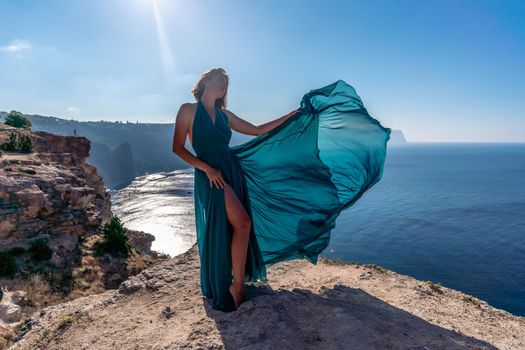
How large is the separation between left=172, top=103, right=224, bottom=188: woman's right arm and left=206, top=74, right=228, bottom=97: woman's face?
388 mm

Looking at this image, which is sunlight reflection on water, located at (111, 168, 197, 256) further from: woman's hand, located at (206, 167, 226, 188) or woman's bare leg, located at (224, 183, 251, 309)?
woman's hand, located at (206, 167, 226, 188)

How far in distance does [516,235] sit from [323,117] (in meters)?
55.6

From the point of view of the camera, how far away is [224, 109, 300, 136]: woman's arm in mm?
4566

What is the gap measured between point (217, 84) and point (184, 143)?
0.92 m

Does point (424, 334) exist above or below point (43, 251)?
above

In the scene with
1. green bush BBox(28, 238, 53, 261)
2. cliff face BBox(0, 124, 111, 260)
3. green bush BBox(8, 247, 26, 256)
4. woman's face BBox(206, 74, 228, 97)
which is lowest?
green bush BBox(28, 238, 53, 261)

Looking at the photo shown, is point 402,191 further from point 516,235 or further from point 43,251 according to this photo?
point 43,251

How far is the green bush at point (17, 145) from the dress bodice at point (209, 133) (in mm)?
20683

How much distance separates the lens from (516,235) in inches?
1838

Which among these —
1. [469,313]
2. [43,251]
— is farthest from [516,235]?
[43,251]

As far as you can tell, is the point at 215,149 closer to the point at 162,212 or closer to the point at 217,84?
the point at 217,84

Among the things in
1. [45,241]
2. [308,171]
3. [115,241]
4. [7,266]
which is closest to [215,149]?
[308,171]

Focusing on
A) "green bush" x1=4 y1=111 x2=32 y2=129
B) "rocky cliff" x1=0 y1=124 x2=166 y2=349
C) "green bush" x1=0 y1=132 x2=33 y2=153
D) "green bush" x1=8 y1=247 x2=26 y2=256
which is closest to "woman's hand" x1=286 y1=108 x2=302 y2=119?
"rocky cliff" x1=0 y1=124 x2=166 y2=349

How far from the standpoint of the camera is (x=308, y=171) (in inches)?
209
